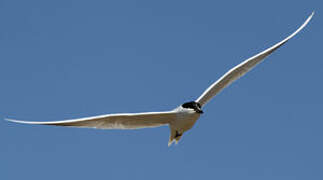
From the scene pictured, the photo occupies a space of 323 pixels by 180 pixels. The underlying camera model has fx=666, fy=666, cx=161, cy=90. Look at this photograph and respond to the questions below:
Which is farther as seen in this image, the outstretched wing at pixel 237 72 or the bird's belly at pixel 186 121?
the outstretched wing at pixel 237 72

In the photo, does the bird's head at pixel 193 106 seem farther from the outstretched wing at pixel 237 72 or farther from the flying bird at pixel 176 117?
the outstretched wing at pixel 237 72

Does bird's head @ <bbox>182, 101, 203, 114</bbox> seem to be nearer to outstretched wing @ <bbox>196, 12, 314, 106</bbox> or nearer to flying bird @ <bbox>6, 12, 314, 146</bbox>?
flying bird @ <bbox>6, 12, 314, 146</bbox>

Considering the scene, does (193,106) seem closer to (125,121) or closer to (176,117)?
(176,117)

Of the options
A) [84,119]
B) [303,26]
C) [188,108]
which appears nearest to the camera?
[84,119]

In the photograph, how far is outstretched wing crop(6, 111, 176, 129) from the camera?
17172 millimetres

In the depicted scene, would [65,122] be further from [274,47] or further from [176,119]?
[274,47]

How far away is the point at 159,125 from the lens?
19.1m

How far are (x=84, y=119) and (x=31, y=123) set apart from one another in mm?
1588

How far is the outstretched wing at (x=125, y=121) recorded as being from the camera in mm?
17172

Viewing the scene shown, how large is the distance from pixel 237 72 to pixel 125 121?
13.7 ft

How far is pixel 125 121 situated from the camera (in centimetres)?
1830

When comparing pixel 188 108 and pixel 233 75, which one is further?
pixel 233 75

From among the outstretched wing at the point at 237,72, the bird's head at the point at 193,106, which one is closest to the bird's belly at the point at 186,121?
the bird's head at the point at 193,106

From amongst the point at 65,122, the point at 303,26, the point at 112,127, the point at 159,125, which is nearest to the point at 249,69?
the point at 303,26
